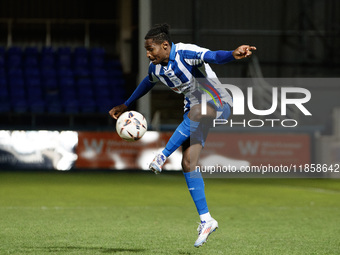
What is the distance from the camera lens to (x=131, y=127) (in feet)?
22.0

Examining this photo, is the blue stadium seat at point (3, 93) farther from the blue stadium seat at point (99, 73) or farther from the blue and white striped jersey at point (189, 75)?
the blue and white striped jersey at point (189, 75)

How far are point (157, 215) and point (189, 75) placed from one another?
3520mm

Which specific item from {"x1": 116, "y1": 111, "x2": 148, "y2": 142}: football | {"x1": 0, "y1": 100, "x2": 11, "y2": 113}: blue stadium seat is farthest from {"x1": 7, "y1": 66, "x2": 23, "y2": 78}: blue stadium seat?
{"x1": 116, "y1": 111, "x2": 148, "y2": 142}: football

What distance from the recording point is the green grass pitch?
6.73m

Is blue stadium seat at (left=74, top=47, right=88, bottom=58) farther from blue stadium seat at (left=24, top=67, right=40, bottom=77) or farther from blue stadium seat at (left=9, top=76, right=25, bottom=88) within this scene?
blue stadium seat at (left=9, top=76, right=25, bottom=88)

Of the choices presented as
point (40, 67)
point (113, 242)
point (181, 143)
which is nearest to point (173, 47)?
point (181, 143)

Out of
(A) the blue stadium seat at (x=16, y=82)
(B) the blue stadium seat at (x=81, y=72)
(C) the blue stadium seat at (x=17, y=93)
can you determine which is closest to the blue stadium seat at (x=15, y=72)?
(A) the blue stadium seat at (x=16, y=82)

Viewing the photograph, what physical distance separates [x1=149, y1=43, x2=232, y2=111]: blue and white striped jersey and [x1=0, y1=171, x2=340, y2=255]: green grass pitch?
152 cm

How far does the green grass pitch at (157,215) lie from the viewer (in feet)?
22.1

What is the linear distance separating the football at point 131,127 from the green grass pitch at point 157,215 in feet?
3.62

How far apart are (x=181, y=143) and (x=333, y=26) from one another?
57.3 feet

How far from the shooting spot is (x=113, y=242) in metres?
6.91

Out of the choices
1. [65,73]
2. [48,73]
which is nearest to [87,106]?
[65,73]

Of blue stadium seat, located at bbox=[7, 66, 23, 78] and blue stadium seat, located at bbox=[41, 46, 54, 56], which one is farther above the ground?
blue stadium seat, located at bbox=[41, 46, 54, 56]
